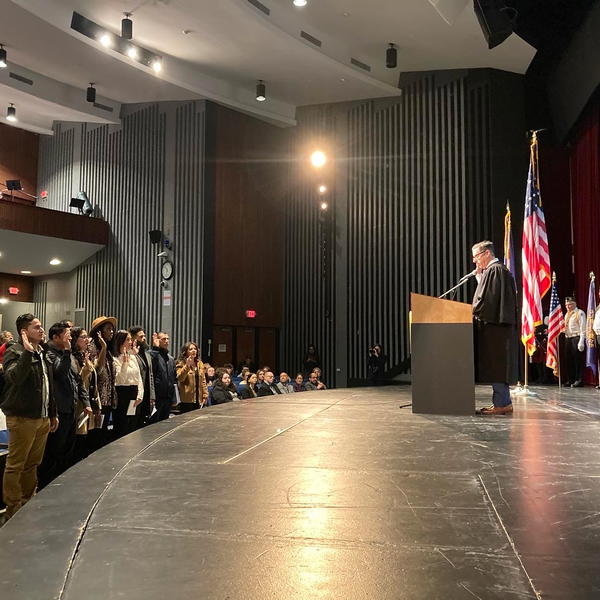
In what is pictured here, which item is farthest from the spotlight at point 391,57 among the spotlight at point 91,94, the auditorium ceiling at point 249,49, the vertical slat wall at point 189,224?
the spotlight at point 91,94

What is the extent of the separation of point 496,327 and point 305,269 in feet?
29.3

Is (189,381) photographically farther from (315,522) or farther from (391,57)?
(391,57)

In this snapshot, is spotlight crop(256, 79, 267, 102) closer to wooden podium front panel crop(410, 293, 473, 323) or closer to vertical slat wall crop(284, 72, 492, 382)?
vertical slat wall crop(284, 72, 492, 382)

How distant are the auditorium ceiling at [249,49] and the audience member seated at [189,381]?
540 centimetres

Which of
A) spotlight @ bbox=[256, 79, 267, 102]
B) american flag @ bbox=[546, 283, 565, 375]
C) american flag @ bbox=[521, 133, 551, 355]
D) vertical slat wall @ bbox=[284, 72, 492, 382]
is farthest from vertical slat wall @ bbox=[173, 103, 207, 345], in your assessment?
american flag @ bbox=[521, 133, 551, 355]

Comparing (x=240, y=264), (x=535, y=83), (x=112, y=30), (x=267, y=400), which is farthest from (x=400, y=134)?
(x=267, y=400)

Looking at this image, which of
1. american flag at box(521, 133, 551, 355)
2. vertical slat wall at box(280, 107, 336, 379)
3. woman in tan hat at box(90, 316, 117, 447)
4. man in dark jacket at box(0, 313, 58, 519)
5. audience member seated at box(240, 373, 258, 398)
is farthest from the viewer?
vertical slat wall at box(280, 107, 336, 379)

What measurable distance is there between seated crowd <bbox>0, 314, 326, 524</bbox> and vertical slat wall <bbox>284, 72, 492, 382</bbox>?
5.70m

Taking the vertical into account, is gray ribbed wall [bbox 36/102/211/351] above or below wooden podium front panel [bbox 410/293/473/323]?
above

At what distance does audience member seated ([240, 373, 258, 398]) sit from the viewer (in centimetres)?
844

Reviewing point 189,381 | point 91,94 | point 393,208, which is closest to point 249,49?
point 91,94

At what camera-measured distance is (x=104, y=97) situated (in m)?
13.2

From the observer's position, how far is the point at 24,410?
11.5ft

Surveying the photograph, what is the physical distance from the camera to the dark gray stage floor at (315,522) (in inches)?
51.1
